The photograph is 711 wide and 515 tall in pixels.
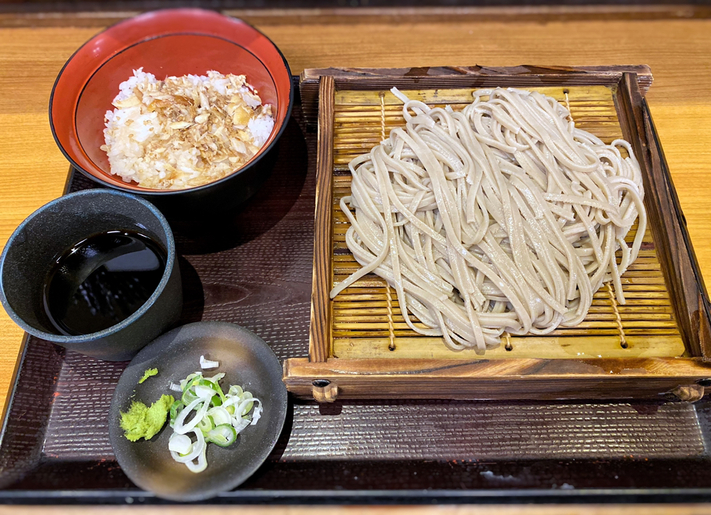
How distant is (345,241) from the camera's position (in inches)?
67.6

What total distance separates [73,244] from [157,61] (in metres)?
0.87

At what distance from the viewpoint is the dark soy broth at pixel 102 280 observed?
1575 millimetres

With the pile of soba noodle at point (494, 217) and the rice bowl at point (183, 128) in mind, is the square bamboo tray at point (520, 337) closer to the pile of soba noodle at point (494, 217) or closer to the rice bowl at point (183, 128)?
the pile of soba noodle at point (494, 217)

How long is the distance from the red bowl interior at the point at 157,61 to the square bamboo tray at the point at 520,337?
178 mm

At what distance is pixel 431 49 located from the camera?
2510 mm

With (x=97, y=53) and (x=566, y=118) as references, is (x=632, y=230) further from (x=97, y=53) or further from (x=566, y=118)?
(x=97, y=53)

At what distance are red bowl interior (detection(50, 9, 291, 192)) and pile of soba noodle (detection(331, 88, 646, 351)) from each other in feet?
1.78

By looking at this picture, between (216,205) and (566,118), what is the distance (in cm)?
144

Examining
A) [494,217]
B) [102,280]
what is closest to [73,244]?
[102,280]

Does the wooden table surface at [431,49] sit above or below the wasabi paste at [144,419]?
above

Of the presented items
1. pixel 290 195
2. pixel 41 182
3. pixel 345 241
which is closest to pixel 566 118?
pixel 345 241

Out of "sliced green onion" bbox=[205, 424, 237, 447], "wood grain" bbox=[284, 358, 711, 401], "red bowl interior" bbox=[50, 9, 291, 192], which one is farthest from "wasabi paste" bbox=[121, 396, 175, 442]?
"red bowl interior" bbox=[50, 9, 291, 192]

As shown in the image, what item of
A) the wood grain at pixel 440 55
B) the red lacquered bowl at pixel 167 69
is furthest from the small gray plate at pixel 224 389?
the wood grain at pixel 440 55

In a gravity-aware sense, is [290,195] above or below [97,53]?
below
